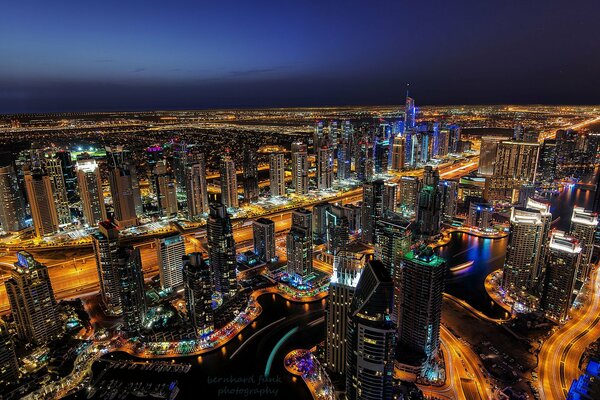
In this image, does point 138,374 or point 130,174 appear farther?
point 130,174

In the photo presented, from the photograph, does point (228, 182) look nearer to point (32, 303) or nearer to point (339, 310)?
point (32, 303)

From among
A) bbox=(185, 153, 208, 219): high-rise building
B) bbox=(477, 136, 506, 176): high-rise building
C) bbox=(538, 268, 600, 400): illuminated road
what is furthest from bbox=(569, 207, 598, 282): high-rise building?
bbox=(185, 153, 208, 219): high-rise building

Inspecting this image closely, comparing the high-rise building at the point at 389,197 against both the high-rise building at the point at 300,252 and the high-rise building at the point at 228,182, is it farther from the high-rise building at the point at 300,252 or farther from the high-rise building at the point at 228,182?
the high-rise building at the point at 228,182

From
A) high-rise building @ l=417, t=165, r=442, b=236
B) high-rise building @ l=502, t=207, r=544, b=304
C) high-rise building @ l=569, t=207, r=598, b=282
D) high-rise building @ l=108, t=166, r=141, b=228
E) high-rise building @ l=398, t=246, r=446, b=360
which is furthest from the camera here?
high-rise building @ l=108, t=166, r=141, b=228

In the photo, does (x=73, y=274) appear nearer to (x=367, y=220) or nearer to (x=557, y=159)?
(x=367, y=220)

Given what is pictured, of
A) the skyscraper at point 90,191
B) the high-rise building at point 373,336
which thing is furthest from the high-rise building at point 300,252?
the skyscraper at point 90,191

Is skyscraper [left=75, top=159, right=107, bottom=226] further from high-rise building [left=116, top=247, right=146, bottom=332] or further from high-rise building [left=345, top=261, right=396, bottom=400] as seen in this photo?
high-rise building [left=345, top=261, right=396, bottom=400]

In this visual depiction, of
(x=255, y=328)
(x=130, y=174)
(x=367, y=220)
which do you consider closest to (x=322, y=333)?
(x=255, y=328)
